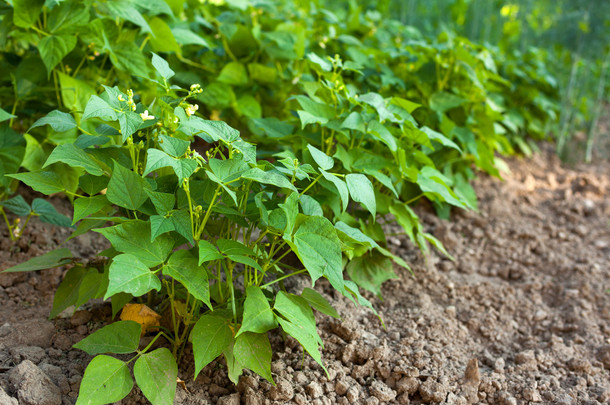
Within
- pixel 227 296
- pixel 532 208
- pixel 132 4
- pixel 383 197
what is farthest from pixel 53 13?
pixel 532 208

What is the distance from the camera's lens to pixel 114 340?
4.89 feet

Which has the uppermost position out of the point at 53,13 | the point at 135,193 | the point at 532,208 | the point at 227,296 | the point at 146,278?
the point at 53,13

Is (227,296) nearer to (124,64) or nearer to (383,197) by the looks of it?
(383,197)

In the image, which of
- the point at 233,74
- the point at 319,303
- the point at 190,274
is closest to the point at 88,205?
the point at 190,274

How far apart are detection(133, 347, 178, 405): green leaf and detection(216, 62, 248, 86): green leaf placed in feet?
5.39

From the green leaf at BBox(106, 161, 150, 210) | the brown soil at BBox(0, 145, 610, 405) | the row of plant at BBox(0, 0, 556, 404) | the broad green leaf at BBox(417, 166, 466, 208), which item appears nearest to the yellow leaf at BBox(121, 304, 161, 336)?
the row of plant at BBox(0, 0, 556, 404)

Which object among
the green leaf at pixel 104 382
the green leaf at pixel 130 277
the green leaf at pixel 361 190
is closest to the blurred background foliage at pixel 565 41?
the green leaf at pixel 361 190

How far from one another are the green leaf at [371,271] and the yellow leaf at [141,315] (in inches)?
29.6

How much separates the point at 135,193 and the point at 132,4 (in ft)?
3.55

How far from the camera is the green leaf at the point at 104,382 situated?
51.9 inches

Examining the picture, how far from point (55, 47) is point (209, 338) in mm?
1295

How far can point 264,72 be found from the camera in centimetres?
A: 292

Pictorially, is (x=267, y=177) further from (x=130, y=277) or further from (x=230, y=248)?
(x=130, y=277)

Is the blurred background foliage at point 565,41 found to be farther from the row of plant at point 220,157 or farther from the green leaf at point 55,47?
the green leaf at point 55,47
